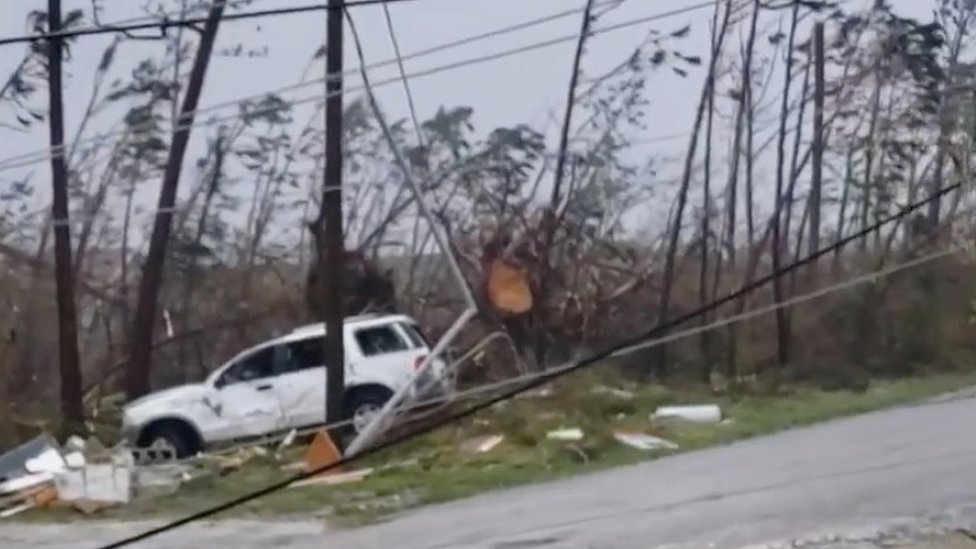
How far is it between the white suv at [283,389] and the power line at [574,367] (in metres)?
0.05

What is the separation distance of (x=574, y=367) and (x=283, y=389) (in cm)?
47

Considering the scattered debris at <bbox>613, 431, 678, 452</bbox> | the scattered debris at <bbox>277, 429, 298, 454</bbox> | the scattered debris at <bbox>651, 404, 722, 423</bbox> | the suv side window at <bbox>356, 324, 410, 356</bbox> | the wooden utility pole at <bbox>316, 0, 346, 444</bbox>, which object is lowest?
the scattered debris at <bbox>613, 431, 678, 452</bbox>

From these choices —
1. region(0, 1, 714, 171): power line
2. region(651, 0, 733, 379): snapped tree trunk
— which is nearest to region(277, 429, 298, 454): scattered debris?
region(0, 1, 714, 171): power line

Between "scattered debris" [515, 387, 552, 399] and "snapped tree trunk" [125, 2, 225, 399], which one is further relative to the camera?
"scattered debris" [515, 387, 552, 399]

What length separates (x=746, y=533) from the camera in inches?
106

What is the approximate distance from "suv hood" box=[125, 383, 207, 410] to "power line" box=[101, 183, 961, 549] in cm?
17

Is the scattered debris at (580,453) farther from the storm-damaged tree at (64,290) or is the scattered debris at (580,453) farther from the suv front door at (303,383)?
the storm-damaged tree at (64,290)

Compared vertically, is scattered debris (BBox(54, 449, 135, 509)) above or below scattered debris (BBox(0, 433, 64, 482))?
below

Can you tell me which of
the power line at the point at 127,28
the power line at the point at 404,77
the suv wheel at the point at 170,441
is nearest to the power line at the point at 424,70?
the power line at the point at 404,77

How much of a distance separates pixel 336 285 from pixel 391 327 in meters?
0.11

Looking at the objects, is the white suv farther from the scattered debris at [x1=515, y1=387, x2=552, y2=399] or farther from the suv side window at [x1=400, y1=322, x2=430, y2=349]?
the scattered debris at [x1=515, y1=387, x2=552, y2=399]

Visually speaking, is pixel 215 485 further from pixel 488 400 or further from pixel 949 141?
pixel 949 141

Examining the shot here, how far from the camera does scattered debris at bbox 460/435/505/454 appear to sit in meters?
2.57

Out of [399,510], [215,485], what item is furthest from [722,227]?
[215,485]
